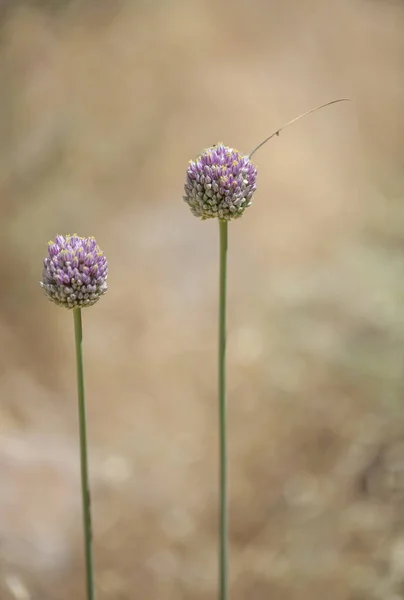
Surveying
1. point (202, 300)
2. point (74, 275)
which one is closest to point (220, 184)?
point (74, 275)

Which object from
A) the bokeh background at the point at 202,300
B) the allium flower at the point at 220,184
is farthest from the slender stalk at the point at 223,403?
the bokeh background at the point at 202,300

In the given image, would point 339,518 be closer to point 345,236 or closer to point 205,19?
point 345,236

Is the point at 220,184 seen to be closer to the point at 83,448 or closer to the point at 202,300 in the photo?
the point at 83,448

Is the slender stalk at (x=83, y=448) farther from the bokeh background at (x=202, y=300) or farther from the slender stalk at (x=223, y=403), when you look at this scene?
the bokeh background at (x=202, y=300)

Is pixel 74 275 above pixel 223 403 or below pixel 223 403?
above

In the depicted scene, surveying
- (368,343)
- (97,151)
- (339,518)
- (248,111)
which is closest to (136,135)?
(97,151)
